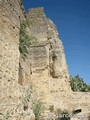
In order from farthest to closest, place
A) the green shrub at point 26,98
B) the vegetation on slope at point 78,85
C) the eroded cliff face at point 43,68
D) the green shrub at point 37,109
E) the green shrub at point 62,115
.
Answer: the vegetation on slope at point 78,85 → the green shrub at point 62,115 → the green shrub at point 37,109 → the green shrub at point 26,98 → the eroded cliff face at point 43,68

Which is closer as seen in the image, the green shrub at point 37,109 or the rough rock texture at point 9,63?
the rough rock texture at point 9,63

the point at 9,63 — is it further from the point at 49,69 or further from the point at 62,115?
the point at 49,69

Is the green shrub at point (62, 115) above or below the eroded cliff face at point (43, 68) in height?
below

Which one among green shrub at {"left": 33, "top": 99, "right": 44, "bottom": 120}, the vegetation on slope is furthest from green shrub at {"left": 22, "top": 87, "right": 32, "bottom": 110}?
the vegetation on slope

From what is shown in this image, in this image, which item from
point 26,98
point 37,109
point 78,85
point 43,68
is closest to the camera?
point 26,98

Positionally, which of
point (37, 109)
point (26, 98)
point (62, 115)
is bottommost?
point (62, 115)

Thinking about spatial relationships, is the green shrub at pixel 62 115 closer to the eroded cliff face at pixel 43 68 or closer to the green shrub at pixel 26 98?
the eroded cliff face at pixel 43 68

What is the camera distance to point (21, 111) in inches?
253

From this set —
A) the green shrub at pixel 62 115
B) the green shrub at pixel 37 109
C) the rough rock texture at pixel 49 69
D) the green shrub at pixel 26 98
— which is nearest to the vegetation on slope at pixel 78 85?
the rough rock texture at pixel 49 69

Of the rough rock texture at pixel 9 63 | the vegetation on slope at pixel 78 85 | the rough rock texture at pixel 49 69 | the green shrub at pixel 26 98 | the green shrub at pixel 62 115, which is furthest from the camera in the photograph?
the vegetation on slope at pixel 78 85

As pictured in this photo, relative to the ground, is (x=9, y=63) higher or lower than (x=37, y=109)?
higher

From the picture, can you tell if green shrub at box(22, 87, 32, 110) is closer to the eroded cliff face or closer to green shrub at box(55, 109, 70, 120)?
the eroded cliff face

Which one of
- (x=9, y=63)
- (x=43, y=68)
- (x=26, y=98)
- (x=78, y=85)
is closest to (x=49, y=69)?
(x=43, y=68)

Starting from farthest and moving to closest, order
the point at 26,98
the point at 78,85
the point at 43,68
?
the point at 78,85 < the point at 43,68 < the point at 26,98
